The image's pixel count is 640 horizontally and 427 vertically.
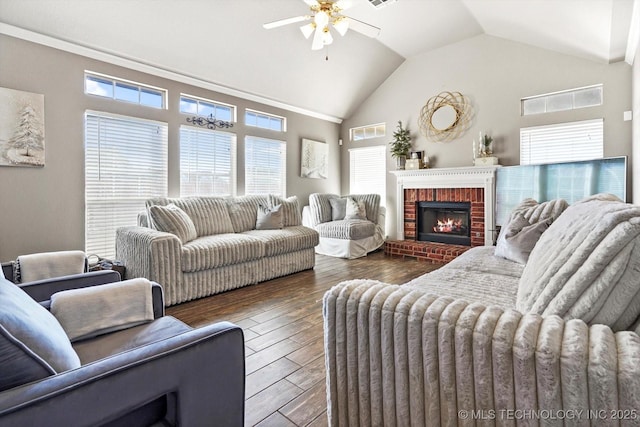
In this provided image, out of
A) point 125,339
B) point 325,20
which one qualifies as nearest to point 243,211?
point 325,20

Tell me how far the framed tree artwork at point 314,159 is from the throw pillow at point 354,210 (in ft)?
2.93

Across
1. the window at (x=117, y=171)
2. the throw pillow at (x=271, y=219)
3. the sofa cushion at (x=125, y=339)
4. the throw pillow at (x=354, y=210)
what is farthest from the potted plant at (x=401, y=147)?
the sofa cushion at (x=125, y=339)

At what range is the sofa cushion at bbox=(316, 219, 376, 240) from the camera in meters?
5.16

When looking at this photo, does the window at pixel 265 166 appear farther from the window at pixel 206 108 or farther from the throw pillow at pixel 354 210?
the throw pillow at pixel 354 210

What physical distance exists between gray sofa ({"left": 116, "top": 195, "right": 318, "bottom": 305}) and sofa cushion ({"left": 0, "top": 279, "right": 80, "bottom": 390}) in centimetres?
204

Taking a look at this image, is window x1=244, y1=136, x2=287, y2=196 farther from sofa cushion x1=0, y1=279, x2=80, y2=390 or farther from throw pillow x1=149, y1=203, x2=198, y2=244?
sofa cushion x1=0, y1=279, x2=80, y2=390

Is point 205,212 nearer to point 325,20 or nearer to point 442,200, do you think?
point 325,20

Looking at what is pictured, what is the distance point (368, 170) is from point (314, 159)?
1.12 m

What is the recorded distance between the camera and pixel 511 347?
0.81m

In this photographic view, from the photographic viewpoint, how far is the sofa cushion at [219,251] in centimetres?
313

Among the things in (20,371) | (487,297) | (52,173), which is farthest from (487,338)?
(52,173)

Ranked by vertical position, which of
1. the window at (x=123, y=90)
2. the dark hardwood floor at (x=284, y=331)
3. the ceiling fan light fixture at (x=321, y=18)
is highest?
the ceiling fan light fixture at (x=321, y=18)

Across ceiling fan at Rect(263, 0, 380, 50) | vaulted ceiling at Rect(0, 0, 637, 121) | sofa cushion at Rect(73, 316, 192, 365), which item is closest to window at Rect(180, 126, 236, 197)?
vaulted ceiling at Rect(0, 0, 637, 121)

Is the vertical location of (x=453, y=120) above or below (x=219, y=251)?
above
